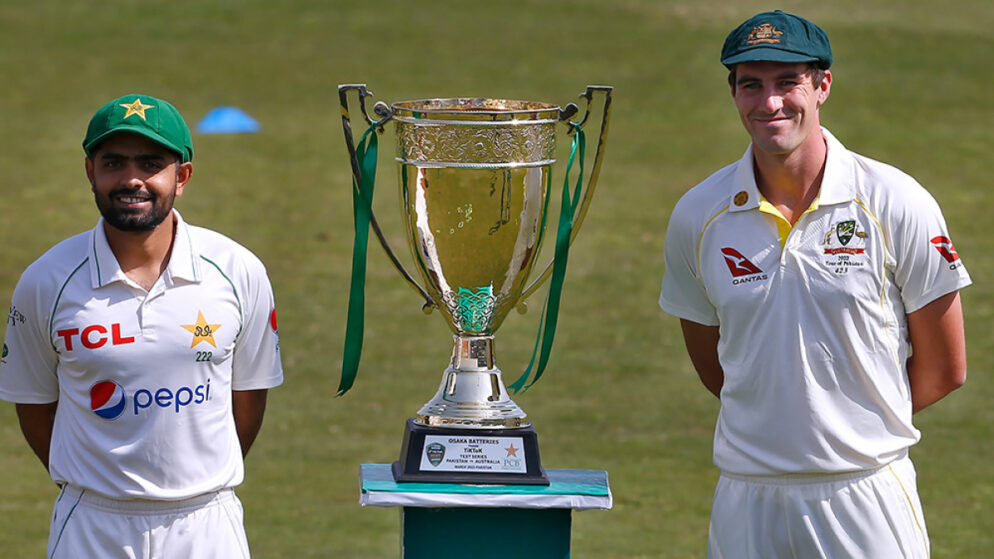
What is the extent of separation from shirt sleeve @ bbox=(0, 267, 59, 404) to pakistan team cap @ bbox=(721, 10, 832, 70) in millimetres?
1412

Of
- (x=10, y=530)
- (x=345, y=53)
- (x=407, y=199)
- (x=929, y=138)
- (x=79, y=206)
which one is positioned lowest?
(x=10, y=530)

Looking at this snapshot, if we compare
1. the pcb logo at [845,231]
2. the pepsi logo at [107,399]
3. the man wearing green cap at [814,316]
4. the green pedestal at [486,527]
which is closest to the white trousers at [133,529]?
the pepsi logo at [107,399]

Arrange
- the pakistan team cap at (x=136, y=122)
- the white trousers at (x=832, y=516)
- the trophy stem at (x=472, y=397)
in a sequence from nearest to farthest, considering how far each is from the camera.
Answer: the pakistan team cap at (x=136, y=122) < the white trousers at (x=832, y=516) < the trophy stem at (x=472, y=397)

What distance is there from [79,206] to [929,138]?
7.07 meters

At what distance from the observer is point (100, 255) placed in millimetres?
2824

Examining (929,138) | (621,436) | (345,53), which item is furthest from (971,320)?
(345,53)

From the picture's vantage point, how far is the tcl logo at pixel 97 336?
2.77 metres

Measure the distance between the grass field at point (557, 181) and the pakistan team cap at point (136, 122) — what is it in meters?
1.14

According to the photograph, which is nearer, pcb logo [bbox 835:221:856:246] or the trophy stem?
pcb logo [bbox 835:221:856:246]

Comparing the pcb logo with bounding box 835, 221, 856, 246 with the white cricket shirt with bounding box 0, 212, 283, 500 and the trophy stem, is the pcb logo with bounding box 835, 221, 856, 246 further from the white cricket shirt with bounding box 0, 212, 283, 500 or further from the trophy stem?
the white cricket shirt with bounding box 0, 212, 283, 500

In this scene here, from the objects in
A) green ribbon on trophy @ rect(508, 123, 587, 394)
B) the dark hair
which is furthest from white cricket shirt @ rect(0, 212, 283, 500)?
the dark hair

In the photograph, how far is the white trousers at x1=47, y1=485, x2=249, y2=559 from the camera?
110 inches

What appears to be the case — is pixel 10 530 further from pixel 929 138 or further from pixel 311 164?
pixel 929 138

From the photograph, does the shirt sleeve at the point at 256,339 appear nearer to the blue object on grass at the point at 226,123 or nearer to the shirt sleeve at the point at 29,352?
the shirt sleeve at the point at 29,352
